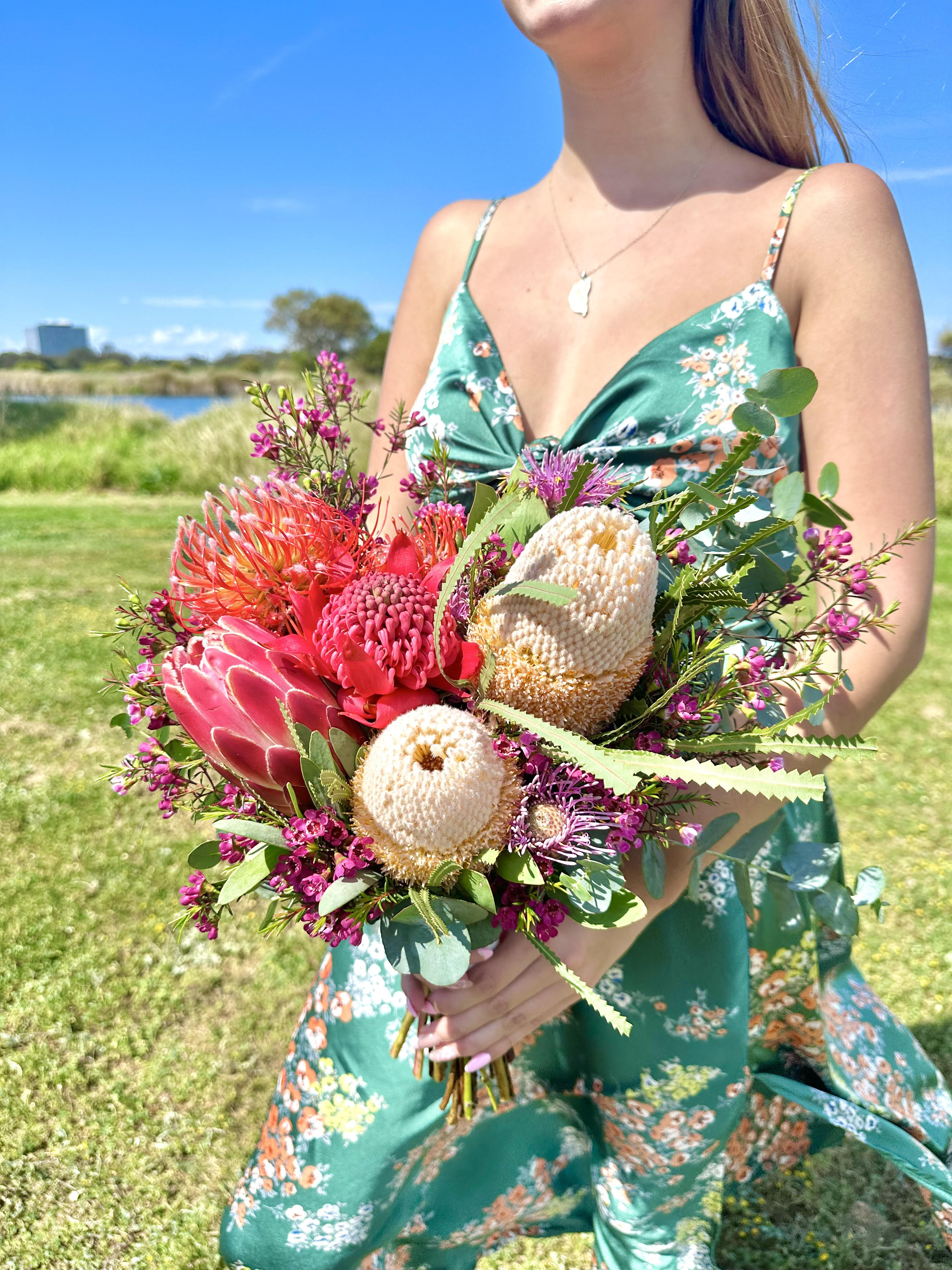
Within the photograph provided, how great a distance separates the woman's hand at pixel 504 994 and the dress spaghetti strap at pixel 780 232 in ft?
3.83

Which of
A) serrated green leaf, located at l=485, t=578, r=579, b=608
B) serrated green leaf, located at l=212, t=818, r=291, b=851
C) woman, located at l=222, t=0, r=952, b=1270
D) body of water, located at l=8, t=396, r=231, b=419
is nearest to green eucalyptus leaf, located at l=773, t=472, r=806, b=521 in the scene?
woman, located at l=222, t=0, r=952, b=1270

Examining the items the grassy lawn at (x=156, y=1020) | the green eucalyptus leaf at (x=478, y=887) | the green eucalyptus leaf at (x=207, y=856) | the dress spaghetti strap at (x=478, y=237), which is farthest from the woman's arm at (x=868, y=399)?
the grassy lawn at (x=156, y=1020)

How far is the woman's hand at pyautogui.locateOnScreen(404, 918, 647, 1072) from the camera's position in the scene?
1154 mm

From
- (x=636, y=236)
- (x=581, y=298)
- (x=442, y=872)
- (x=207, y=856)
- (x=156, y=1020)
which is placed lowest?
(x=156, y=1020)

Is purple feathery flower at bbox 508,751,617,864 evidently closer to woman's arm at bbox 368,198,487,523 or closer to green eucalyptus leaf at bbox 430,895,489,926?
green eucalyptus leaf at bbox 430,895,489,926

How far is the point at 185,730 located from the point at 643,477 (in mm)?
963

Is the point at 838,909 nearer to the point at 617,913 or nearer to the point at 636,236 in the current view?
the point at 617,913

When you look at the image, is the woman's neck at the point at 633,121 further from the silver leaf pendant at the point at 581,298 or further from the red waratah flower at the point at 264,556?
the red waratah flower at the point at 264,556

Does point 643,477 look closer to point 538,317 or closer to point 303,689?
point 538,317

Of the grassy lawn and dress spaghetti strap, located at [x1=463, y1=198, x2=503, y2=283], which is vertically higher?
dress spaghetti strap, located at [x1=463, y1=198, x2=503, y2=283]

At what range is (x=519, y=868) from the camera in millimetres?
908

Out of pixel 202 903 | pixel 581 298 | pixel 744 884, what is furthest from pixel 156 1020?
pixel 581 298

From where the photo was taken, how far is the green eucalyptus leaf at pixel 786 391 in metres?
0.95

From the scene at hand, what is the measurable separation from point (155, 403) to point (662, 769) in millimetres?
20888
